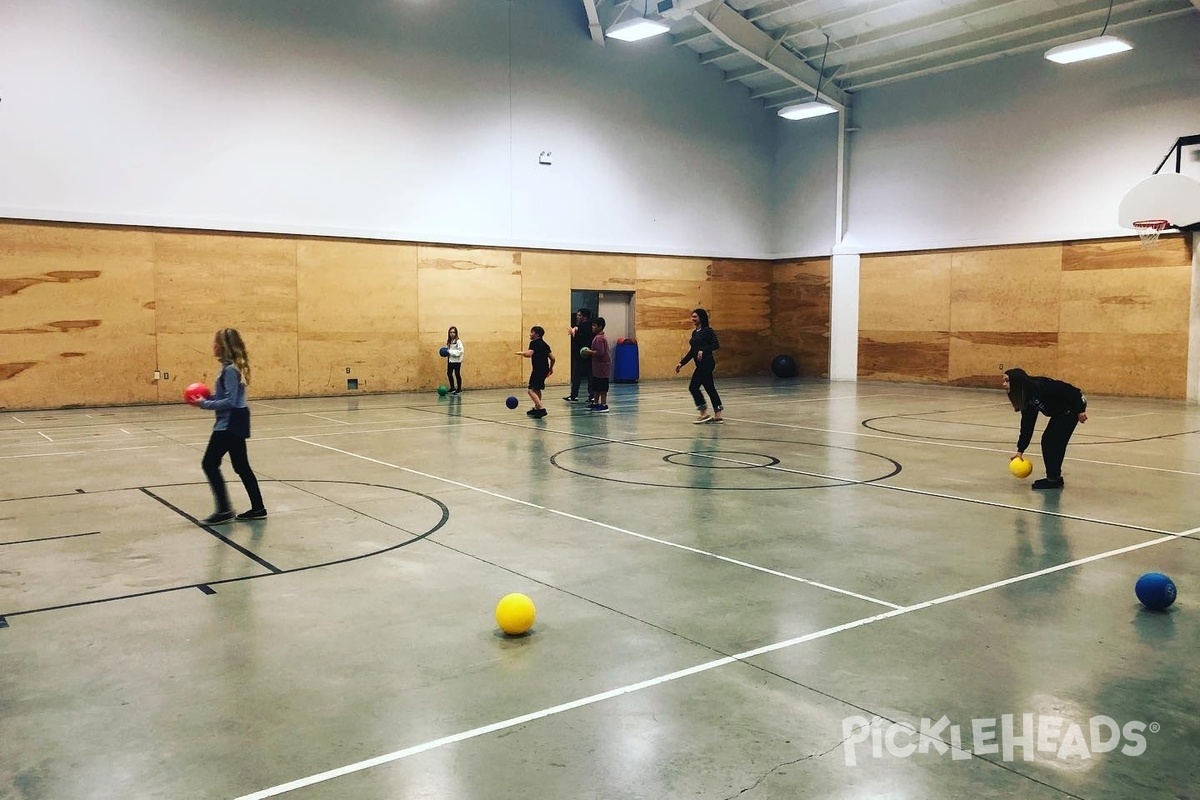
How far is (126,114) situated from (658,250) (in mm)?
14286

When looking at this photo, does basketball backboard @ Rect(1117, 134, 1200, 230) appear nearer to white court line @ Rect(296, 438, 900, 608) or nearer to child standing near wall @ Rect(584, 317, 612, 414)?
child standing near wall @ Rect(584, 317, 612, 414)

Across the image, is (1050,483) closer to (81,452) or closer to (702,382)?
(702,382)

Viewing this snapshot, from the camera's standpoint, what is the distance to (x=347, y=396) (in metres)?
21.6

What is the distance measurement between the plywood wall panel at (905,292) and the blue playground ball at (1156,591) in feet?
69.0

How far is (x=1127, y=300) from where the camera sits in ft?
70.3

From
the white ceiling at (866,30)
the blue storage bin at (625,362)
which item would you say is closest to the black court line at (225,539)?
the white ceiling at (866,30)

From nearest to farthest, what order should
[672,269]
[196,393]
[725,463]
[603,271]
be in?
1. [196,393]
2. [725,463]
3. [603,271]
4. [672,269]

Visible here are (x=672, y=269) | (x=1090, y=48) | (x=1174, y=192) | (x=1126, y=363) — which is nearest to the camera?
(x=1090, y=48)

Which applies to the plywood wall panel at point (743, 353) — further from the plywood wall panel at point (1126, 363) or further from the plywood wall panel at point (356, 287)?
the plywood wall panel at point (356, 287)

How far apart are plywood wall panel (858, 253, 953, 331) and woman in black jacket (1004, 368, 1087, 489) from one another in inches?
655

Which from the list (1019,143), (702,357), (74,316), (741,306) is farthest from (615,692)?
(741,306)

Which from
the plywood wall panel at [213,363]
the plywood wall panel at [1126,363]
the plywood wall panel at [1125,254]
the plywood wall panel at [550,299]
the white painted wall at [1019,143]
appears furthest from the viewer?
the plywood wall panel at [550,299]

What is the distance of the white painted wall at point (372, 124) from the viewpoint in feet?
58.4

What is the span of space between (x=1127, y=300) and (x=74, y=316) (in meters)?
23.2
